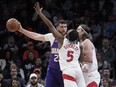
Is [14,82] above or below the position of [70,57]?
below

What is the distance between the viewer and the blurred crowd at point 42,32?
14.6 metres

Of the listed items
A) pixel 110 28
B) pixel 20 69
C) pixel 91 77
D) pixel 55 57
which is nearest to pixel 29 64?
pixel 20 69

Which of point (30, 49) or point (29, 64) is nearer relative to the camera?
point (29, 64)

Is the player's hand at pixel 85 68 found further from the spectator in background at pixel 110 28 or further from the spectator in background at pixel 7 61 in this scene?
the spectator in background at pixel 110 28

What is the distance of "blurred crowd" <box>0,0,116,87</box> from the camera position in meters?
14.6

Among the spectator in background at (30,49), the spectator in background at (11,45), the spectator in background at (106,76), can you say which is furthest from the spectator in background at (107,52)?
the spectator in background at (11,45)

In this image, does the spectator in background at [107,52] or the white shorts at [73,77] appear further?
Answer: the spectator in background at [107,52]

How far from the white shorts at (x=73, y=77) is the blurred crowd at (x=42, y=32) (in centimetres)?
339

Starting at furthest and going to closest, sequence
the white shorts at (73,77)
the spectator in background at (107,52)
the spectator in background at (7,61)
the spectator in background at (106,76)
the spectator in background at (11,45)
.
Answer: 1. the spectator in background at (107,52)
2. the spectator in background at (11,45)
3. the spectator in background at (7,61)
4. the spectator in background at (106,76)
5. the white shorts at (73,77)

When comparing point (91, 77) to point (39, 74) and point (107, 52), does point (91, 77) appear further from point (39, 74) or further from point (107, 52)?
point (107, 52)

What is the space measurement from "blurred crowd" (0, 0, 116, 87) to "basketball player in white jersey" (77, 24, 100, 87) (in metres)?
3.09

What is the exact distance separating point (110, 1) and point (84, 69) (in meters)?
8.65

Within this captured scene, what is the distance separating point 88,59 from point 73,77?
0.57 metres

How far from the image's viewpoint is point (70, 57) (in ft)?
33.4
